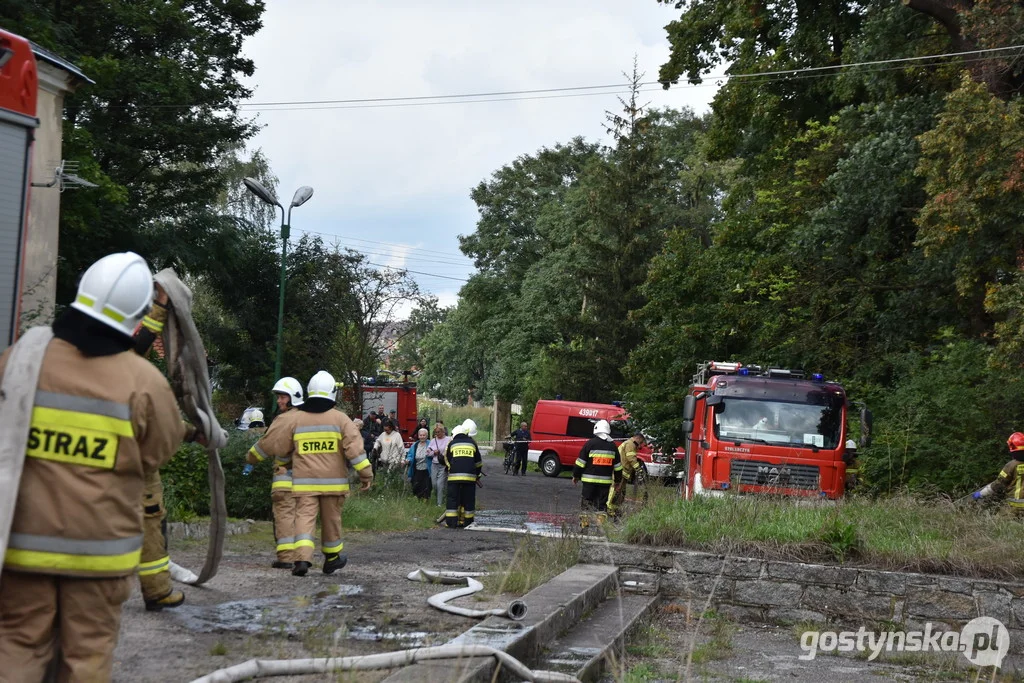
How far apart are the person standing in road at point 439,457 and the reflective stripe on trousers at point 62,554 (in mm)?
16784

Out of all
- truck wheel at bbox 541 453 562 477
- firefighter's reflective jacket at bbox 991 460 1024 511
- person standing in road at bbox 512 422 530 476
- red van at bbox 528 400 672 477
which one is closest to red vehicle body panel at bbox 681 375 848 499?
firefighter's reflective jacket at bbox 991 460 1024 511

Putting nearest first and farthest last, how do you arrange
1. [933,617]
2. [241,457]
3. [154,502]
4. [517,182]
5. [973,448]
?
1. [154,502]
2. [933,617]
3. [241,457]
4. [973,448]
5. [517,182]

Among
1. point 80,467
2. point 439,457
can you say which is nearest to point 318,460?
point 80,467

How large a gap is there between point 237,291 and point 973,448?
1084 inches

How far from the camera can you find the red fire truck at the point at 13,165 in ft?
19.2

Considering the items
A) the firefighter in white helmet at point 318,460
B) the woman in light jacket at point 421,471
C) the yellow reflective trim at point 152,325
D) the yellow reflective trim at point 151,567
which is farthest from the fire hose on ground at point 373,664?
the woman in light jacket at point 421,471

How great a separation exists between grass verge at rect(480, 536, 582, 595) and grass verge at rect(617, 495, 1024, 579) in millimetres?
570

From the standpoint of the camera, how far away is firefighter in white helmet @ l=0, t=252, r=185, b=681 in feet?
12.9

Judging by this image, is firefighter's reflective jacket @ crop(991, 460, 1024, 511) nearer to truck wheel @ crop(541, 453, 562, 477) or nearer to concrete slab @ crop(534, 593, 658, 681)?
concrete slab @ crop(534, 593, 658, 681)

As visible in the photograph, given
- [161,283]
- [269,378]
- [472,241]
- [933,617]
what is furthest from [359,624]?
[472,241]

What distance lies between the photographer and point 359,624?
7344 mm

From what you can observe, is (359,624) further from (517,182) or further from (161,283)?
(517,182)

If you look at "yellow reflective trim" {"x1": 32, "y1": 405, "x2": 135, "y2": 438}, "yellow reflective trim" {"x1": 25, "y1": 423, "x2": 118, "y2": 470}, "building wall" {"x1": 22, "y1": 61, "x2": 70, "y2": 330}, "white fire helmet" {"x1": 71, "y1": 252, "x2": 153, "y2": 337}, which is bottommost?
"yellow reflective trim" {"x1": 25, "y1": 423, "x2": 118, "y2": 470}

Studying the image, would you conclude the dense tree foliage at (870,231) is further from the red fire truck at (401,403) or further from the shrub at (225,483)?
the red fire truck at (401,403)
